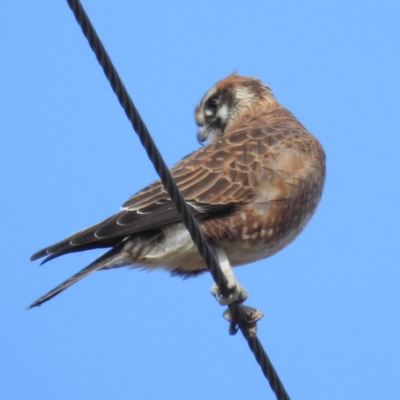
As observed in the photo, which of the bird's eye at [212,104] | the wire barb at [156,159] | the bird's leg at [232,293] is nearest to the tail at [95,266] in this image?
the bird's leg at [232,293]

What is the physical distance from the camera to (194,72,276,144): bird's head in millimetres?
8180

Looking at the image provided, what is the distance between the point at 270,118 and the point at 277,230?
5.49 ft

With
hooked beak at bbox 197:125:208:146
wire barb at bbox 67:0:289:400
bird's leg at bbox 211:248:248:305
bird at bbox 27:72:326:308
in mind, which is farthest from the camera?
hooked beak at bbox 197:125:208:146

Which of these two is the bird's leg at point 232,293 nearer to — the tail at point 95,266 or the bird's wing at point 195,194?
the bird's wing at point 195,194

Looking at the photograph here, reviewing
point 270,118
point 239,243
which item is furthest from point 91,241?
point 270,118

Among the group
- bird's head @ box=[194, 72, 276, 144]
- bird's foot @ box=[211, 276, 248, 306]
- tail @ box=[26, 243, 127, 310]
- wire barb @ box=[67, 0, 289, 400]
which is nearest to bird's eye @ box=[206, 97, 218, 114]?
bird's head @ box=[194, 72, 276, 144]

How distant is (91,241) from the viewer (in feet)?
18.6

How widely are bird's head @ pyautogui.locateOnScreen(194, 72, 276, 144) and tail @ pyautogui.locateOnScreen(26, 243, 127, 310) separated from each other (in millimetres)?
2281

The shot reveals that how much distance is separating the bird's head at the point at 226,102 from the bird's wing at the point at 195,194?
1291mm

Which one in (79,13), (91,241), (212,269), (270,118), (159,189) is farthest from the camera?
(270,118)

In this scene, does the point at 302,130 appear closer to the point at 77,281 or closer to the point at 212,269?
the point at 77,281

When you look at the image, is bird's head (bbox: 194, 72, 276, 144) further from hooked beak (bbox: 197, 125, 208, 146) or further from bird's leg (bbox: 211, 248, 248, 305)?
bird's leg (bbox: 211, 248, 248, 305)

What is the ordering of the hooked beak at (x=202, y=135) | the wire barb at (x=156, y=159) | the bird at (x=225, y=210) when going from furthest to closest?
the hooked beak at (x=202, y=135), the bird at (x=225, y=210), the wire barb at (x=156, y=159)

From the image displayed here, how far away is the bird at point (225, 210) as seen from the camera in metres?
5.89
